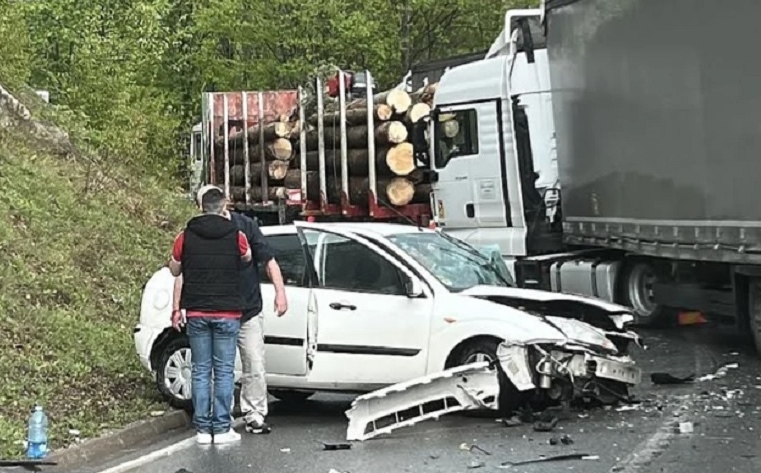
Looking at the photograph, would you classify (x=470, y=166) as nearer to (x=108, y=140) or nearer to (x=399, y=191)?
(x=399, y=191)

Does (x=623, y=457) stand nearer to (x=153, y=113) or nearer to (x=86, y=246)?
(x=86, y=246)

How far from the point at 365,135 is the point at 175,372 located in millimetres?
10387

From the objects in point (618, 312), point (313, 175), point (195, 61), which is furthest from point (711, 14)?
point (195, 61)

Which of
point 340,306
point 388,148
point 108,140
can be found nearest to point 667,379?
point 340,306

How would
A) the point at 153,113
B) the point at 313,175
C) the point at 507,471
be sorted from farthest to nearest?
1. the point at 153,113
2. the point at 313,175
3. the point at 507,471

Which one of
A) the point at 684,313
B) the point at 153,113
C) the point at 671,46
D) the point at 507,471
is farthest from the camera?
the point at 153,113

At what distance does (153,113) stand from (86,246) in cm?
1119

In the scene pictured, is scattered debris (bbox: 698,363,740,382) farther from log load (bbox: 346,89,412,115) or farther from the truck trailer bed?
log load (bbox: 346,89,412,115)

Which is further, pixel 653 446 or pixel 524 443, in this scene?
pixel 524 443

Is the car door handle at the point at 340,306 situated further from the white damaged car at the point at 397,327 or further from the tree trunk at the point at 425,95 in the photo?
the tree trunk at the point at 425,95

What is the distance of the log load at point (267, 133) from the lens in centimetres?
2373

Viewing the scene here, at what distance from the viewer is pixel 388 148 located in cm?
1934

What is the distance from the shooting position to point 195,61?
41.8 m

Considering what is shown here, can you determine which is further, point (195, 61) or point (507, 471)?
point (195, 61)
